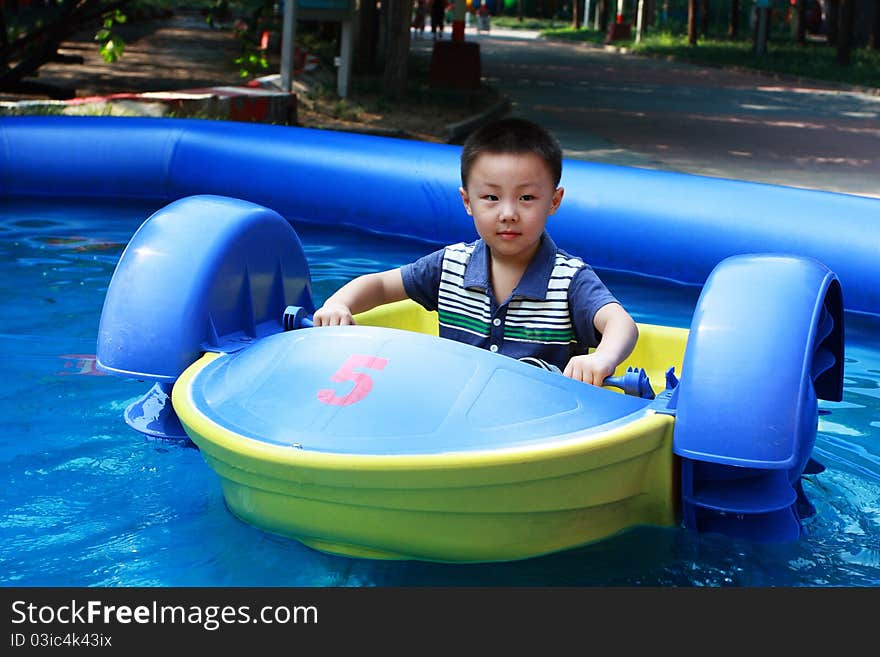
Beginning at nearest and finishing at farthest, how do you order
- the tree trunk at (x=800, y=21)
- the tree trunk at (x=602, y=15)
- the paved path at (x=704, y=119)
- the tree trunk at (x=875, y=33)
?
1. the paved path at (x=704, y=119)
2. the tree trunk at (x=875, y=33)
3. the tree trunk at (x=800, y=21)
4. the tree trunk at (x=602, y=15)

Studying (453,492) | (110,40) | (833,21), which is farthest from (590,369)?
(833,21)

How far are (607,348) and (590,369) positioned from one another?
4.4 inches

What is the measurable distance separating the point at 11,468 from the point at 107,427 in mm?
368

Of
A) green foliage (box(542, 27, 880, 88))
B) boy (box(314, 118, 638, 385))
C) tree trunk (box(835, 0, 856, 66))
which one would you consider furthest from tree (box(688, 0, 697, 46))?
boy (box(314, 118, 638, 385))

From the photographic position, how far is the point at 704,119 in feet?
40.5

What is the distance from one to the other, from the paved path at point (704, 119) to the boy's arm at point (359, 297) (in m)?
5.37

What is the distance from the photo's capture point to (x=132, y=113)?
27.1 feet

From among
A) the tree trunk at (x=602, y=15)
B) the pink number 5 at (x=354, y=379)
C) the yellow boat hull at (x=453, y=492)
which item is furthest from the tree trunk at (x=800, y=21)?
the pink number 5 at (x=354, y=379)

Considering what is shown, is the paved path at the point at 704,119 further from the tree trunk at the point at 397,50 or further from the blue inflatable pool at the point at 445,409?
the blue inflatable pool at the point at 445,409

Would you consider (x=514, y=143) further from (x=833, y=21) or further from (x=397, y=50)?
(x=833, y=21)

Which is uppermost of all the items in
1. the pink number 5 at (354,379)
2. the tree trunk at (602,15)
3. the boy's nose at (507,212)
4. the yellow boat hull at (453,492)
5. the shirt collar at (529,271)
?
the tree trunk at (602,15)

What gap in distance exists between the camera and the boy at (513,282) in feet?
8.81

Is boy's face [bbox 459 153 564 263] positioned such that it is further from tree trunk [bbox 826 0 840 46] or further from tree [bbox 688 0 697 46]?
tree trunk [bbox 826 0 840 46]

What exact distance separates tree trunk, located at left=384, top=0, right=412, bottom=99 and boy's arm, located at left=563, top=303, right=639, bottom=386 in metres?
8.97
